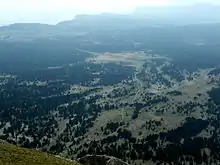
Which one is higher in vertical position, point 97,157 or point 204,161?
point 97,157

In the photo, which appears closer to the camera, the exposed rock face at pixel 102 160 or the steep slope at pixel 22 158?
the steep slope at pixel 22 158

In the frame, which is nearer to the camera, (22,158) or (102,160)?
(22,158)

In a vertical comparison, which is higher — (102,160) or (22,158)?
(22,158)

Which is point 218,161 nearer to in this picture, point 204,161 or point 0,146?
point 204,161

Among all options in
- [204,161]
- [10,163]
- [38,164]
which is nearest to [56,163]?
[38,164]

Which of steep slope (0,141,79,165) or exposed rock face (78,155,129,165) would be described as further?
exposed rock face (78,155,129,165)

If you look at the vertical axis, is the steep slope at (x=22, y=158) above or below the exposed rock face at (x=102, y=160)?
above

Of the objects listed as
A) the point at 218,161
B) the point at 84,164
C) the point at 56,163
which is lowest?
the point at 218,161

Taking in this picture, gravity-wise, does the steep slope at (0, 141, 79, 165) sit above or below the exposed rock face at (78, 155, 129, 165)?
above
